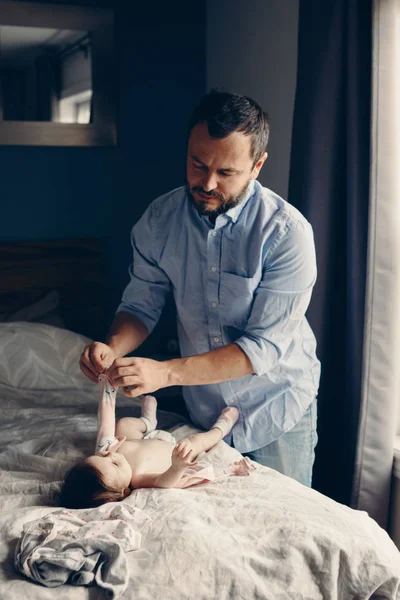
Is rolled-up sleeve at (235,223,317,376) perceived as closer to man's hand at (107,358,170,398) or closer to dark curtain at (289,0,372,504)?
man's hand at (107,358,170,398)

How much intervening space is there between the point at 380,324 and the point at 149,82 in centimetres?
185

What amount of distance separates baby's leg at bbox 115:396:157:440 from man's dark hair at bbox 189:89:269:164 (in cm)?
81

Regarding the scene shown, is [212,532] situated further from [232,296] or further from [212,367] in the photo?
[232,296]

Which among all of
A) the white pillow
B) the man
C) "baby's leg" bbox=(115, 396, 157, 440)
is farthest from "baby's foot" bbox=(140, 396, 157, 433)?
the white pillow

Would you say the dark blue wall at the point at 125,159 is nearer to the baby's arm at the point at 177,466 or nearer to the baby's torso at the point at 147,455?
the baby's torso at the point at 147,455

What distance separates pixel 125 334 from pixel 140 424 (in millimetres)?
279

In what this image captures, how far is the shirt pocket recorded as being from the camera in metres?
1.84

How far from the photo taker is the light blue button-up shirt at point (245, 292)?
5.93 ft

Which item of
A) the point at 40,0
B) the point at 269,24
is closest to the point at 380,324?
the point at 269,24

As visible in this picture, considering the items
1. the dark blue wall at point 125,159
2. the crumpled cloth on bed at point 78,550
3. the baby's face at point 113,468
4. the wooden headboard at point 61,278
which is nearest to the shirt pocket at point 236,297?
the baby's face at point 113,468

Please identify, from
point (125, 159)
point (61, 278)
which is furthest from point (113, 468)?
point (125, 159)

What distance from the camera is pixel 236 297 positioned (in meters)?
1.85

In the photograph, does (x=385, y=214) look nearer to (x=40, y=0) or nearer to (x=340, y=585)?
(x=340, y=585)

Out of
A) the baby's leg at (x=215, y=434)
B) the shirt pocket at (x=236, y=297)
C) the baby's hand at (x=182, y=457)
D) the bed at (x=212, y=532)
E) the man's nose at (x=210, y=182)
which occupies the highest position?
the man's nose at (x=210, y=182)
